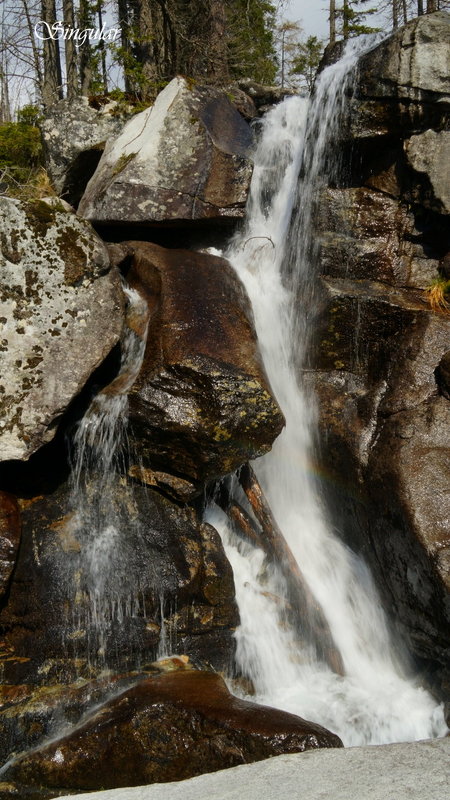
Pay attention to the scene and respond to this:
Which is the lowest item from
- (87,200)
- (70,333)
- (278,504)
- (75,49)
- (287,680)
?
(287,680)

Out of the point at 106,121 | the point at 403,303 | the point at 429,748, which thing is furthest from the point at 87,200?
the point at 429,748

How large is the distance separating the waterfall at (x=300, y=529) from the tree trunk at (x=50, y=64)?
26.7 ft

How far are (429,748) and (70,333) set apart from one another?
478cm

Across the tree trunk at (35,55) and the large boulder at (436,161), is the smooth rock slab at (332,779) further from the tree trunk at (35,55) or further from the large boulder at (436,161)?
the tree trunk at (35,55)

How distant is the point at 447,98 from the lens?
7703mm

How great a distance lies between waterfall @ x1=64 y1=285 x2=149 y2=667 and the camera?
6.06m

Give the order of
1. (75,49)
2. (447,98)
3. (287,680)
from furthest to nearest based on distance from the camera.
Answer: (75,49), (447,98), (287,680)

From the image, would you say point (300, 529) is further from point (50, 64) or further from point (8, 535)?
point (50, 64)

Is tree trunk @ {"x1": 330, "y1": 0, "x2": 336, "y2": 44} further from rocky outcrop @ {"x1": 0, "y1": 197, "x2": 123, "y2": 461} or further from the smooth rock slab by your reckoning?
the smooth rock slab

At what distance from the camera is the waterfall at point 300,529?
20.3ft

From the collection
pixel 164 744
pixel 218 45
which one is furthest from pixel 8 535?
pixel 218 45

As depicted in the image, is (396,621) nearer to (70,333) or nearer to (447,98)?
(70,333)

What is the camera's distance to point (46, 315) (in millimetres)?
6719

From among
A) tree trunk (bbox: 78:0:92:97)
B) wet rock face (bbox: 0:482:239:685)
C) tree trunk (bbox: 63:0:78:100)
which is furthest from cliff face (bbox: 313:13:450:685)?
tree trunk (bbox: 78:0:92:97)
